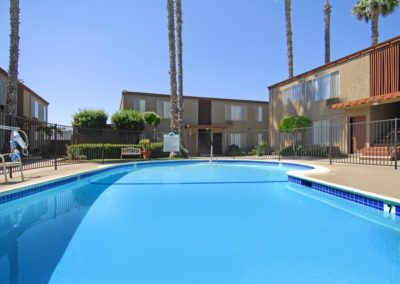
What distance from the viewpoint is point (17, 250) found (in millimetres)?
3256

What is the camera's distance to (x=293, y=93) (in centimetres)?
1970

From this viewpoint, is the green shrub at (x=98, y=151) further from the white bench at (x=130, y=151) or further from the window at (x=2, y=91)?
the window at (x=2, y=91)

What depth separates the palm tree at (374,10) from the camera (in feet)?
58.5

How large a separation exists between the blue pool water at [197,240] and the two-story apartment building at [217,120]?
16.2 m

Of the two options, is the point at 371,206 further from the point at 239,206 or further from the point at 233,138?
the point at 233,138

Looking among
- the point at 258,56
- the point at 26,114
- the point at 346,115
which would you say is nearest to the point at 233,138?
the point at 258,56

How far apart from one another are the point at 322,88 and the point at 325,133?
2.87m

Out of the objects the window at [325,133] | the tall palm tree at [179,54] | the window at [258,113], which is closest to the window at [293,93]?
the window at [325,133]

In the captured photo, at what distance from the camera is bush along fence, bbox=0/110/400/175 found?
41.7 ft

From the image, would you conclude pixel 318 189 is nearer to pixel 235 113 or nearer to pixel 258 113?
pixel 235 113

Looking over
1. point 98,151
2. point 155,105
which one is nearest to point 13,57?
point 98,151

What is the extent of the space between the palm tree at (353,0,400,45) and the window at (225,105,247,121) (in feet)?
35.9

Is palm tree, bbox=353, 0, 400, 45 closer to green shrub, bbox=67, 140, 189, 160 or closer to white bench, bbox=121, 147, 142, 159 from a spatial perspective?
green shrub, bbox=67, 140, 189, 160

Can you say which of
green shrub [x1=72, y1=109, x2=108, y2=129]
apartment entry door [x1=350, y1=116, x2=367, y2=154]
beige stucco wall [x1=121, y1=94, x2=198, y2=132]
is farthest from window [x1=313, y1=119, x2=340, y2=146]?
green shrub [x1=72, y1=109, x2=108, y2=129]
